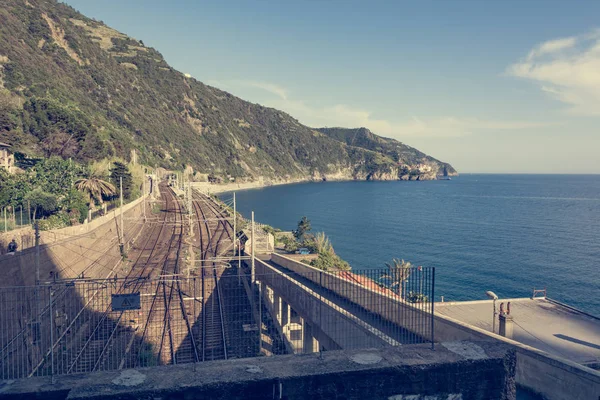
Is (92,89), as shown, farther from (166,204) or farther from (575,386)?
(575,386)

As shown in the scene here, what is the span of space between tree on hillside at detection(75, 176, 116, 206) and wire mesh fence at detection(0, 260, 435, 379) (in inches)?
825

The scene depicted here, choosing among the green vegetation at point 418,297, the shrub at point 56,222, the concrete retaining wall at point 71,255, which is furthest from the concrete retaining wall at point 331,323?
the shrub at point 56,222

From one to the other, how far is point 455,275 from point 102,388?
140 feet

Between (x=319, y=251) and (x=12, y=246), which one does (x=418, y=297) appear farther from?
(x=319, y=251)

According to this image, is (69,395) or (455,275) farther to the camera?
(455,275)

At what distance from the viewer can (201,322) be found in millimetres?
13555

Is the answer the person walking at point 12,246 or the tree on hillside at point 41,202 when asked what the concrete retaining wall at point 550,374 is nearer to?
the person walking at point 12,246

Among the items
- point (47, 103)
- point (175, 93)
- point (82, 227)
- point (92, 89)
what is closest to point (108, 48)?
point (175, 93)

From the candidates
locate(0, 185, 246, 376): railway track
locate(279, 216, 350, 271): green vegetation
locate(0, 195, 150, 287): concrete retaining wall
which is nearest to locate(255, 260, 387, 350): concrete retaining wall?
locate(0, 185, 246, 376): railway track

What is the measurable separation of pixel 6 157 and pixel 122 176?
1433 cm

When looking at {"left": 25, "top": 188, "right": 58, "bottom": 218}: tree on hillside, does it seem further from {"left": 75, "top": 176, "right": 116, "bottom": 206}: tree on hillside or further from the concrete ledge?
the concrete ledge

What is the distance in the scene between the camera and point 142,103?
137250 mm

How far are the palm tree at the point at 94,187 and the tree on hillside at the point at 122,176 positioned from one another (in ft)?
18.8

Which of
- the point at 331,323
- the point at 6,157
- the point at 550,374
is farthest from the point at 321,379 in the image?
the point at 6,157
